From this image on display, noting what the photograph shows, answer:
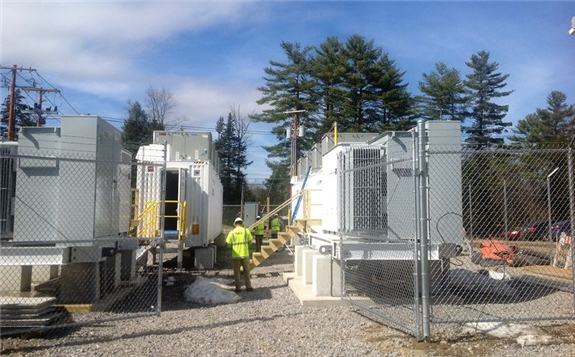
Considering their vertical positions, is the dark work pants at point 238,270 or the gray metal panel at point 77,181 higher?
the gray metal panel at point 77,181

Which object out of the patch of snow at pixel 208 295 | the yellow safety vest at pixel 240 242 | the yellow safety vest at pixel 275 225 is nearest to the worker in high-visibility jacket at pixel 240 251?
the yellow safety vest at pixel 240 242

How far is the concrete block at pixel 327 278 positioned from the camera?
907cm

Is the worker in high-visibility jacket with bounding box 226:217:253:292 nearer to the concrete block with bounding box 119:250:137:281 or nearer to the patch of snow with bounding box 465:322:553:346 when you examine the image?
the concrete block with bounding box 119:250:137:281

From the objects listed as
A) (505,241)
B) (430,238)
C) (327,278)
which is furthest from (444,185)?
(327,278)

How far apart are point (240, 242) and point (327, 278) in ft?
8.32

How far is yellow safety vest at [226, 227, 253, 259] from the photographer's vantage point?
35.3ft

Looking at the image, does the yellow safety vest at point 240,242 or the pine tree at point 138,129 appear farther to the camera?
the pine tree at point 138,129

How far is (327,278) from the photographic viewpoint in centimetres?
911

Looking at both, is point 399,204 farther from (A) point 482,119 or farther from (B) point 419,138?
(A) point 482,119

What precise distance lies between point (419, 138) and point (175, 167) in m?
9.56

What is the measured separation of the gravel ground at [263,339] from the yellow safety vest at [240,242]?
2.49 meters

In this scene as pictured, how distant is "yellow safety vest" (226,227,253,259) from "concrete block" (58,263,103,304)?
326 cm

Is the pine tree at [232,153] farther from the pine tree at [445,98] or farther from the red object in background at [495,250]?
the red object in background at [495,250]

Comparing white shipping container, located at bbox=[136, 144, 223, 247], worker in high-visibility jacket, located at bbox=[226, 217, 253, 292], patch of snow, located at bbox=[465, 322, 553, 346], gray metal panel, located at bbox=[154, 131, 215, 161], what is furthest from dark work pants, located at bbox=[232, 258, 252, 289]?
patch of snow, located at bbox=[465, 322, 553, 346]
